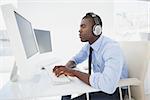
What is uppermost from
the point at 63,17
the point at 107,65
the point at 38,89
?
the point at 63,17

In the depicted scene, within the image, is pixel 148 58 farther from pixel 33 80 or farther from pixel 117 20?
pixel 117 20

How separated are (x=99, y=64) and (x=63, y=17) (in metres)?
1.28

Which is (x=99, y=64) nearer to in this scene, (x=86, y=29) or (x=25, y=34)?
(x=86, y=29)

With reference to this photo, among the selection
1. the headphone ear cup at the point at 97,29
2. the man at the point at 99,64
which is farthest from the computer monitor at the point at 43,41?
the headphone ear cup at the point at 97,29

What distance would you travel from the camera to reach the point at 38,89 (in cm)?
111

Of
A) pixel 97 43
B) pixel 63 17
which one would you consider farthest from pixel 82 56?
pixel 63 17

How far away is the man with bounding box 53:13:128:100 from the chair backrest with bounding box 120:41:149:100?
0.20 ft

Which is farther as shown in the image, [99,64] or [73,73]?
[99,64]

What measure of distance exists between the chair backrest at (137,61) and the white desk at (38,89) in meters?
0.41

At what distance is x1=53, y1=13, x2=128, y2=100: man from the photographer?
44.1 inches

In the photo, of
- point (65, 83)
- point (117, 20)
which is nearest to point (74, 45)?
point (117, 20)

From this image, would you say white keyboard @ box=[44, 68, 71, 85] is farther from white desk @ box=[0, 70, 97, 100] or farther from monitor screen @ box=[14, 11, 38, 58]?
monitor screen @ box=[14, 11, 38, 58]

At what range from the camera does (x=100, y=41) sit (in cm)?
135

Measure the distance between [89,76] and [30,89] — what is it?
315 millimetres
